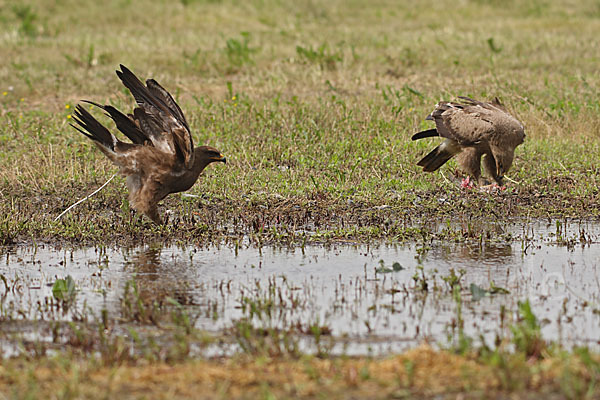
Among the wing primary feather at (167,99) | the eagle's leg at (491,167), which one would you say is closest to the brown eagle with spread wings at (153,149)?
the wing primary feather at (167,99)

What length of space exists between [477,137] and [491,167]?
438 millimetres

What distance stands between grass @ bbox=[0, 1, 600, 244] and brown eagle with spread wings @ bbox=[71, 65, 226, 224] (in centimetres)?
39

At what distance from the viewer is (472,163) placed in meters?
9.52

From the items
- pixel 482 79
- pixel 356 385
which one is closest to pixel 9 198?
pixel 356 385

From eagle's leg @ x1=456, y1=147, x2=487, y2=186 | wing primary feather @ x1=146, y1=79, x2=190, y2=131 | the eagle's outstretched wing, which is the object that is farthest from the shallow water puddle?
eagle's leg @ x1=456, y1=147, x2=487, y2=186

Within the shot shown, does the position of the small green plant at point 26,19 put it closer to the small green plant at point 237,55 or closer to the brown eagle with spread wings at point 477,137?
the small green plant at point 237,55

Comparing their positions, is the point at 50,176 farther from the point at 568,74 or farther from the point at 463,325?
the point at 568,74

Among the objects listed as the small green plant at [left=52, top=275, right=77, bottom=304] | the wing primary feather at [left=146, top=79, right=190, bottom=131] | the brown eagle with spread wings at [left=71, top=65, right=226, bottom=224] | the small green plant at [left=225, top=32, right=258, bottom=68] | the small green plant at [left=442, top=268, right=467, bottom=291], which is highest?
the small green plant at [left=225, top=32, right=258, bottom=68]

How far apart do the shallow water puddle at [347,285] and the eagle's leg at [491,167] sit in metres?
1.39

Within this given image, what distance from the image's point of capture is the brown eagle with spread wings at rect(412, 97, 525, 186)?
30.2 ft

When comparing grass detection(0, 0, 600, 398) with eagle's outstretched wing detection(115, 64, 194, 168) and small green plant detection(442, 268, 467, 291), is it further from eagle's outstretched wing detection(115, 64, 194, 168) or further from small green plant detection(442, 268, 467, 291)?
eagle's outstretched wing detection(115, 64, 194, 168)

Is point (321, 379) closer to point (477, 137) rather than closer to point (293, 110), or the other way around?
point (477, 137)

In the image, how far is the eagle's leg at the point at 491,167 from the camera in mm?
9453

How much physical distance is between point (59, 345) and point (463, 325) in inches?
92.2
